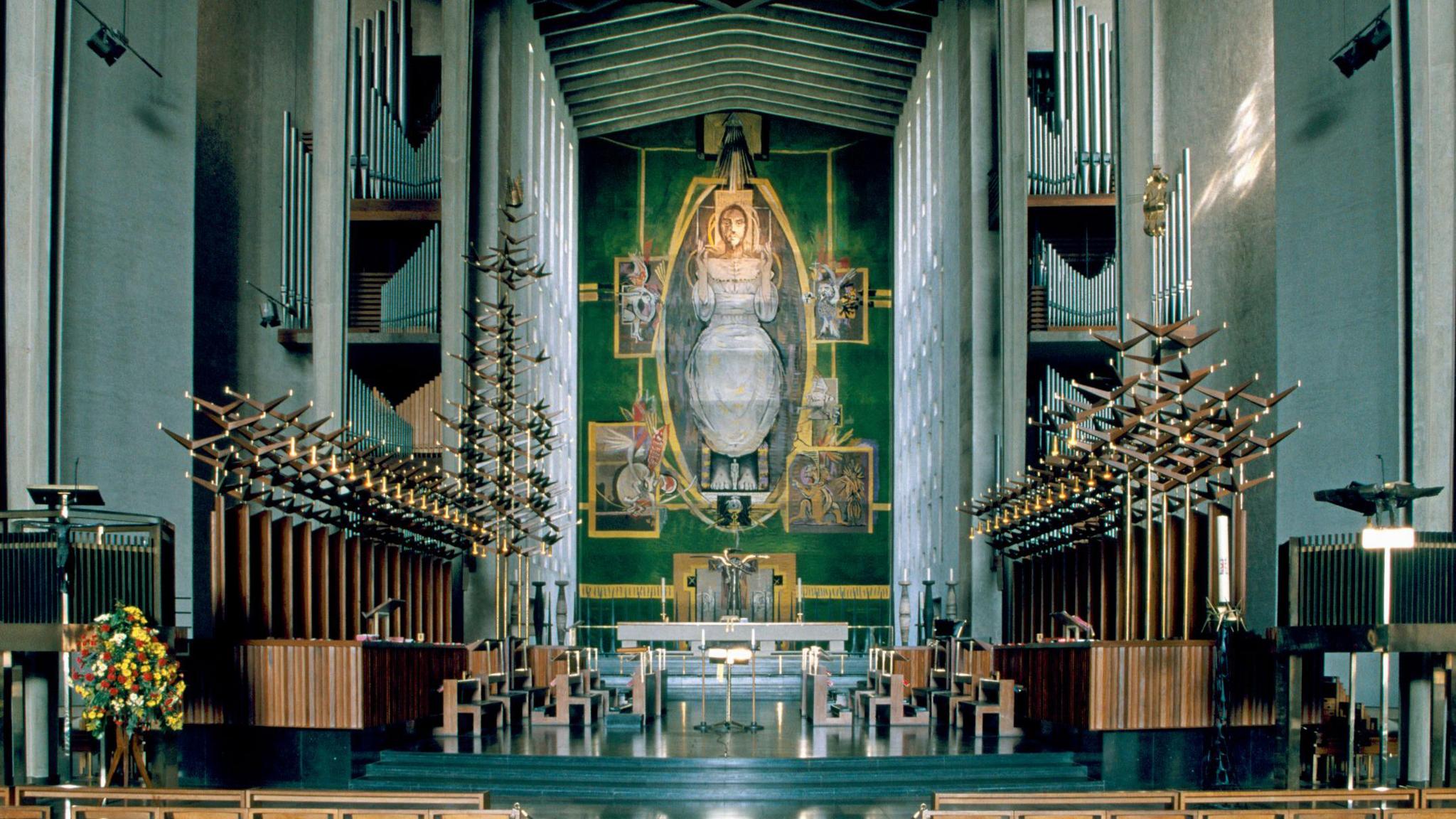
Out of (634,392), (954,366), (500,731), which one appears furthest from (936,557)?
(500,731)

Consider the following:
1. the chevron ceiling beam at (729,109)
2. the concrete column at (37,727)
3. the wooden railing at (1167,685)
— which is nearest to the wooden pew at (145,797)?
the concrete column at (37,727)

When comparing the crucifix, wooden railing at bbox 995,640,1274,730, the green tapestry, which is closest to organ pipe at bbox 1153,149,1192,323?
wooden railing at bbox 995,640,1274,730

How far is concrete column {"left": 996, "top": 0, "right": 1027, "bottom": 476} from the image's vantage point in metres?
19.5

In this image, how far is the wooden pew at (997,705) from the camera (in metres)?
13.4

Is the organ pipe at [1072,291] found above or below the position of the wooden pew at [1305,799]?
above

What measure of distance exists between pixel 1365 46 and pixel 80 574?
434 inches

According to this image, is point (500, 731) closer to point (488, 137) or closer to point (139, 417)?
point (139, 417)

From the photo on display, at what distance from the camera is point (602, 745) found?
1238 cm

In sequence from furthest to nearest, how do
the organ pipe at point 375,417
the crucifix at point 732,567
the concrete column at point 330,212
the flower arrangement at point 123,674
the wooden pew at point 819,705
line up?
1. the crucifix at point 732,567
2. the organ pipe at point 375,417
3. the concrete column at point 330,212
4. the wooden pew at point 819,705
5. the flower arrangement at point 123,674

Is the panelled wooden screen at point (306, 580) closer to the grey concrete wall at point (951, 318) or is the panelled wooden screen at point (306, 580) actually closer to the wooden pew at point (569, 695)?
the wooden pew at point (569, 695)

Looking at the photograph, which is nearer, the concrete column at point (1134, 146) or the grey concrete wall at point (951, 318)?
the concrete column at point (1134, 146)

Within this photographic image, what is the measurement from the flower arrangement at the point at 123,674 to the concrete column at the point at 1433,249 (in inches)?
349

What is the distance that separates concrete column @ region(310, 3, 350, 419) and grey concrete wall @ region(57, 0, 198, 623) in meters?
1.79

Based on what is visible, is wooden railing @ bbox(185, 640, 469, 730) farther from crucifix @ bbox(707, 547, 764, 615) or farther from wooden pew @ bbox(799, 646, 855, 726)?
crucifix @ bbox(707, 547, 764, 615)
